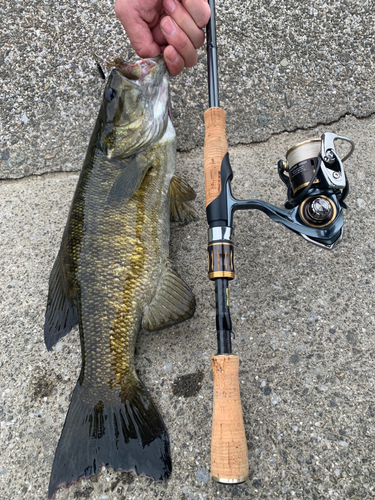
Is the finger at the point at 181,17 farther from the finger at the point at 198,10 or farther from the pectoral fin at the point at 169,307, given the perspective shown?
the pectoral fin at the point at 169,307

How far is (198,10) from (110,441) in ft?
7.52

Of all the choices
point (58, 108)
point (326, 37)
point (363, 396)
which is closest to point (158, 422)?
point (363, 396)

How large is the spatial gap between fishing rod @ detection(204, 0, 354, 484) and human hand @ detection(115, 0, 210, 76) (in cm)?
62

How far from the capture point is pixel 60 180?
2.55 meters

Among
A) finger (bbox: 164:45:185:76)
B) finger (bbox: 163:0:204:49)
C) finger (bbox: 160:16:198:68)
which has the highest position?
finger (bbox: 163:0:204:49)

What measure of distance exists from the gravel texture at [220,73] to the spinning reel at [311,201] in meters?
0.86

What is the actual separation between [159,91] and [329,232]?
1.31 metres

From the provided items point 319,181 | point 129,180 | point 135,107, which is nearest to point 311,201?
point 319,181

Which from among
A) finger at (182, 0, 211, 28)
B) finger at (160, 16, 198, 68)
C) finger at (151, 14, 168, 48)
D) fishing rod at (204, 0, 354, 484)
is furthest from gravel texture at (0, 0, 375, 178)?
fishing rod at (204, 0, 354, 484)

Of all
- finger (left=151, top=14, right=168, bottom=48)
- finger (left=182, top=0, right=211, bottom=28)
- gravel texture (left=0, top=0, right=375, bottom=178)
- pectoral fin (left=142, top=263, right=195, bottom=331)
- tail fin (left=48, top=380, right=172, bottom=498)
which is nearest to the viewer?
tail fin (left=48, top=380, right=172, bottom=498)

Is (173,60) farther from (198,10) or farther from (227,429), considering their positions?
(227,429)

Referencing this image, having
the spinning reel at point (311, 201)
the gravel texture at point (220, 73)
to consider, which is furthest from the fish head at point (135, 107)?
the spinning reel at point (311, 201)

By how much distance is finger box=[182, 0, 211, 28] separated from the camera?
1.99 m

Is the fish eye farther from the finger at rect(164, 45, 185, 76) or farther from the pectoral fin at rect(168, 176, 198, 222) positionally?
the pectoral fin at rect(168, 176, 198, 222)
